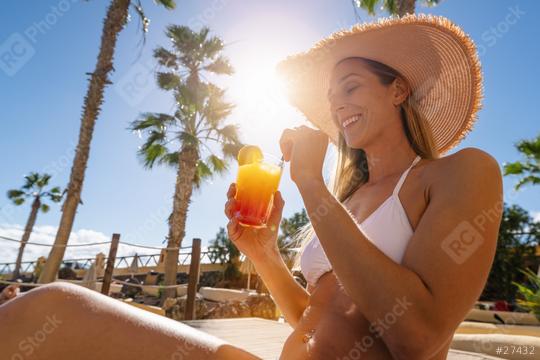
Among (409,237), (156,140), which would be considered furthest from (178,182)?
(409,237)

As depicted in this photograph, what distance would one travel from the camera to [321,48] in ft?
5.54

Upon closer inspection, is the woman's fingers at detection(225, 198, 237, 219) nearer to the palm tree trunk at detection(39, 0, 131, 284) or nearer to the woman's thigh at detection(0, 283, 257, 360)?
the woman's thigh at detection(0, 283, 257, 360)

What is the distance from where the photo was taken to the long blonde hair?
153 cm

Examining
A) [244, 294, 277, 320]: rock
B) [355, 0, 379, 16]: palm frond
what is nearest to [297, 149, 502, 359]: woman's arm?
[244, 294, 277, 320]: rock

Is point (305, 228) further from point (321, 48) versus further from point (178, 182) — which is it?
point (178, 182)

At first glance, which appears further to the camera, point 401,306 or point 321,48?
point 321,48

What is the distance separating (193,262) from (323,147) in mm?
6282

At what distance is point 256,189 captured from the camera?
162 cm

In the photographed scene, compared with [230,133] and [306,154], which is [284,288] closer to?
[306,154]

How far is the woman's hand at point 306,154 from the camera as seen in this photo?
3.72 ft

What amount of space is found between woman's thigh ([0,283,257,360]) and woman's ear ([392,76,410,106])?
1.14 m

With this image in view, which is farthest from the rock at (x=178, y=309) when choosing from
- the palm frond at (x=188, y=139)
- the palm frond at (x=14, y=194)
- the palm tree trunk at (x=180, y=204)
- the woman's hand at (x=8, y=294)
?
the palm frond at (x=14, y=194)

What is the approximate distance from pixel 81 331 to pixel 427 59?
1.55 metres

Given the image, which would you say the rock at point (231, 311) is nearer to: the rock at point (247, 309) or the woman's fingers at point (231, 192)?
the rock at point (247, 309)
